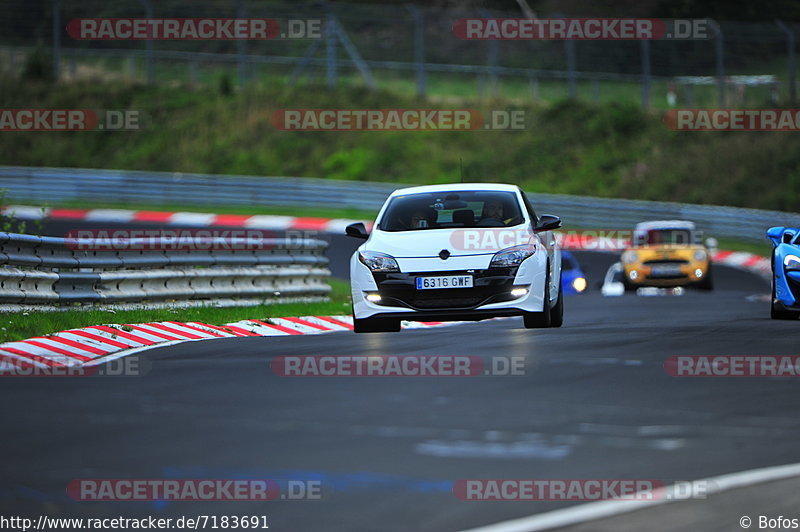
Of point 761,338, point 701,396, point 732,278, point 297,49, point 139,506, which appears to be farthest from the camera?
point 297,49

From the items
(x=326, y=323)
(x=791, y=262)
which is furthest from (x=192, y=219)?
(x=791, y=262)

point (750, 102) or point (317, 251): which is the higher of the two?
point (750, 102)

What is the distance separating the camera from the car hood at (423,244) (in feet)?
42.8

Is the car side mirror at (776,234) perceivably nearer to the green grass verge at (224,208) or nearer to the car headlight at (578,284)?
the car headlight at (578,284)

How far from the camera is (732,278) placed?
96.9ft

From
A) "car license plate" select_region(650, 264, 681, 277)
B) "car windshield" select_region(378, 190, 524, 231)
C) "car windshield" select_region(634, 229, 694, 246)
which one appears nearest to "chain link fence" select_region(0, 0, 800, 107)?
"car windshield" select_region(634, 229, 694, 246)

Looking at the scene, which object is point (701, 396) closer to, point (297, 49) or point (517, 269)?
point (517, 269)

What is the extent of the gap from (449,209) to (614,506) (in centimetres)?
779

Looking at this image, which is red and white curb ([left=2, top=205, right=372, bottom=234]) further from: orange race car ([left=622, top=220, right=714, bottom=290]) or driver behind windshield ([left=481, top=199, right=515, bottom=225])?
driver behind windshield ([left=481, top=199, right=515, bottom=225])

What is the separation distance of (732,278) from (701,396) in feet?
69.2

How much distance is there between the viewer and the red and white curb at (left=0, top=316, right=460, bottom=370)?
10.9 m

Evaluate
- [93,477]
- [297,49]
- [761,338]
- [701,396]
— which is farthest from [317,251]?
[297,49]

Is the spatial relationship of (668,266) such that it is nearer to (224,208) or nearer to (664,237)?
(664,237)

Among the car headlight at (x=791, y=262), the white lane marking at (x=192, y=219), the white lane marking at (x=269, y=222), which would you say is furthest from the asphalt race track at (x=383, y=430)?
the white lane marking at (x=192, y=219)
